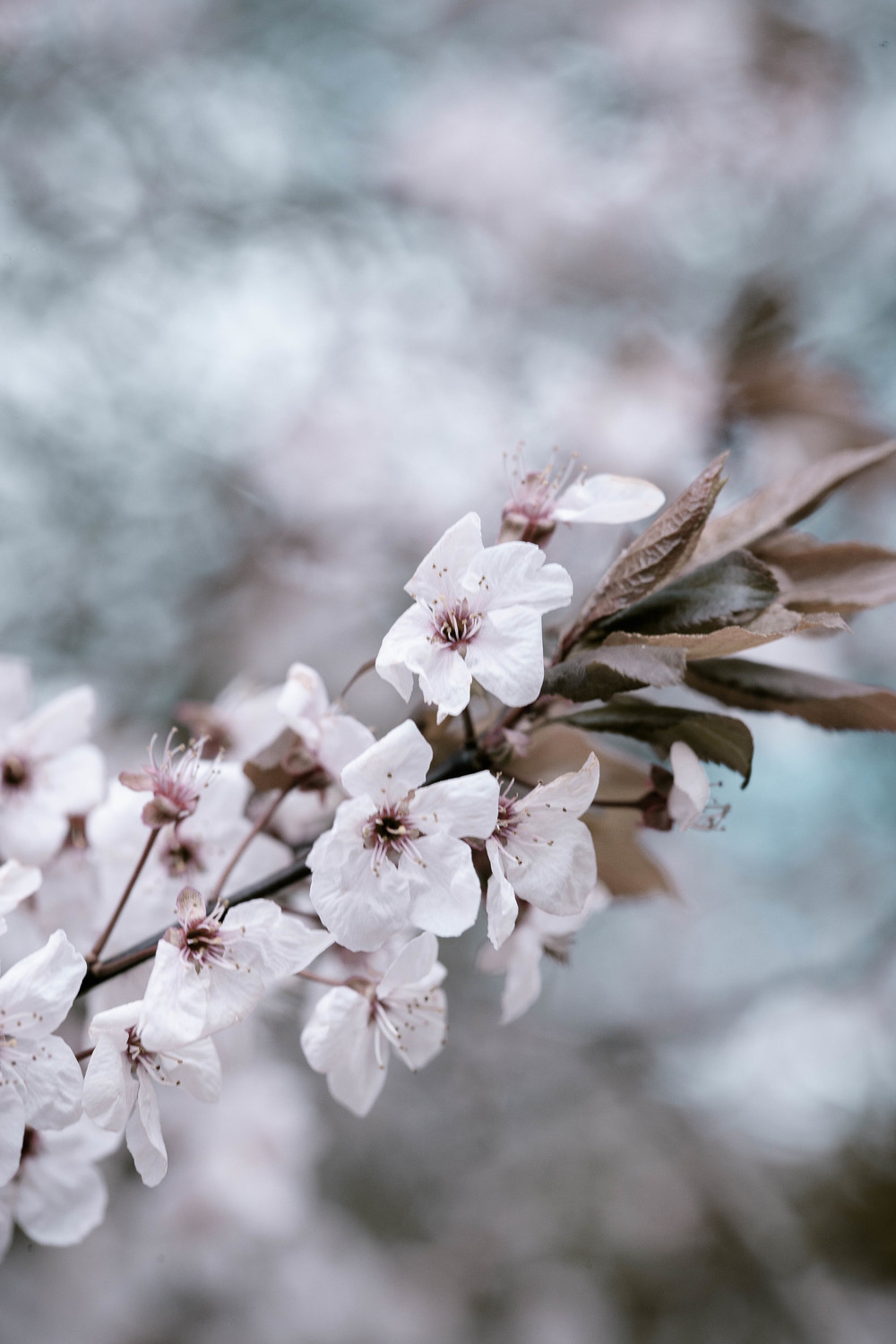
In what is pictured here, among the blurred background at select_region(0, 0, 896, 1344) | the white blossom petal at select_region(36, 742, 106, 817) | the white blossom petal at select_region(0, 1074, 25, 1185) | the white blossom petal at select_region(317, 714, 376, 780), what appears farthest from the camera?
the blurred background at select_region(0, 0, 896, 1344)

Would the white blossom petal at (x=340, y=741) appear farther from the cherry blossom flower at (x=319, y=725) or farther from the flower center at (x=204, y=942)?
the flower center at (x=204, y=942)

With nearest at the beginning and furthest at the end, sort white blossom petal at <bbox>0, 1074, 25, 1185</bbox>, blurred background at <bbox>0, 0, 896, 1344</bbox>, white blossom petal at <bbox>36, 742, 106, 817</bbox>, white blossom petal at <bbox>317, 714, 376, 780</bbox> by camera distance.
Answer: white blossom petal at <bbox>0, 1074, 25, 1185</bbox>, white blossom petal at <bbox>317, 714, 376, 780</bbox>, white blossom petal at <bbox>36, 742, 106, 817</bbox>, blurred background at <bbox>0, 0, 896, 1344</bbox>

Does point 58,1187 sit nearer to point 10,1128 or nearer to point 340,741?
point 10,1128

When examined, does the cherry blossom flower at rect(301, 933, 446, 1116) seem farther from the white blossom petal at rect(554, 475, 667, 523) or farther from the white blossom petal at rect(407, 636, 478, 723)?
the white blossom petal at rect(554, 475, 667, 523)

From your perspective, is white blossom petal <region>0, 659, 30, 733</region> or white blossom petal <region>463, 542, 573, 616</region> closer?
white blossom petal <region>463, 542, 573, 616</region>

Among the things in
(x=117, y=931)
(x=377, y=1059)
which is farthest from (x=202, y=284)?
(x=377, y=1059)

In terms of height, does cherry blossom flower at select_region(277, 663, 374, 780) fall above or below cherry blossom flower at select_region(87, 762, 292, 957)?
above

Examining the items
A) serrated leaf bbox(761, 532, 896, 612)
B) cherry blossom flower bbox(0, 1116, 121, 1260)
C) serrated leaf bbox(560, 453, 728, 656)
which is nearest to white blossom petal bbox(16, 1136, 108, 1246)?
cherry blossom flower bbox(0, 1116, 121, 1260)
